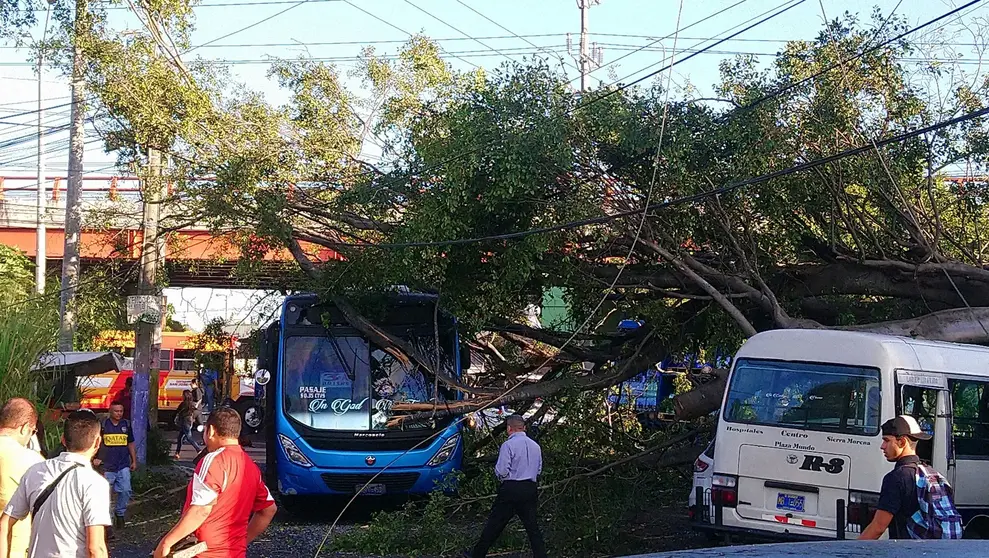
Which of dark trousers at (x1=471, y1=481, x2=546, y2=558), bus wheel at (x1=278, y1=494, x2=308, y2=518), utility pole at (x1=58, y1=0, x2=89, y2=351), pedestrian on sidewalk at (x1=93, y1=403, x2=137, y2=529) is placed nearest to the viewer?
dark trousers at (x1=471, y1=481, x2=546, y2=558)

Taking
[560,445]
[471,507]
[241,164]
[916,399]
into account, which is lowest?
[471,507]

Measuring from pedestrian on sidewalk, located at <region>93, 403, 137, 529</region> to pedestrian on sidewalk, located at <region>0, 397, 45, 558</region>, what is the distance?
682cm

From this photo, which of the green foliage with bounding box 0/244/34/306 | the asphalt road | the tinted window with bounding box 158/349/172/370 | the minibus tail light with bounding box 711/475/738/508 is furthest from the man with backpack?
the tinted window with bounding box 158/349/172/370

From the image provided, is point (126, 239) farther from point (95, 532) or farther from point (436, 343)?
point (95, 532)

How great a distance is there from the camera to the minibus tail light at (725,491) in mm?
10445

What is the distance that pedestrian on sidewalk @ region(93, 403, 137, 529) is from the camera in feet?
44.1

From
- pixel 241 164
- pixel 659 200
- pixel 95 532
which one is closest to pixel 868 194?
pixel 659 200

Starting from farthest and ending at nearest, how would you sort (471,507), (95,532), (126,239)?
(126,239), (471,507), (95,532)

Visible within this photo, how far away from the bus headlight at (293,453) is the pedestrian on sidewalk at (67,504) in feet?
28.3

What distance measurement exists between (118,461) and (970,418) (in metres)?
9.96

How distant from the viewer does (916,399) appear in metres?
10.3

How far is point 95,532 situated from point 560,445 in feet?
27.9

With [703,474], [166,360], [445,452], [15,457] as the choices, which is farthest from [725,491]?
[166,360]

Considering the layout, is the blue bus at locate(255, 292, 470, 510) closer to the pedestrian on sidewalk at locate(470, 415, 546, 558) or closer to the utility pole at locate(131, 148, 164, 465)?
the utility pole at locate(131, 148, 164, 465)
